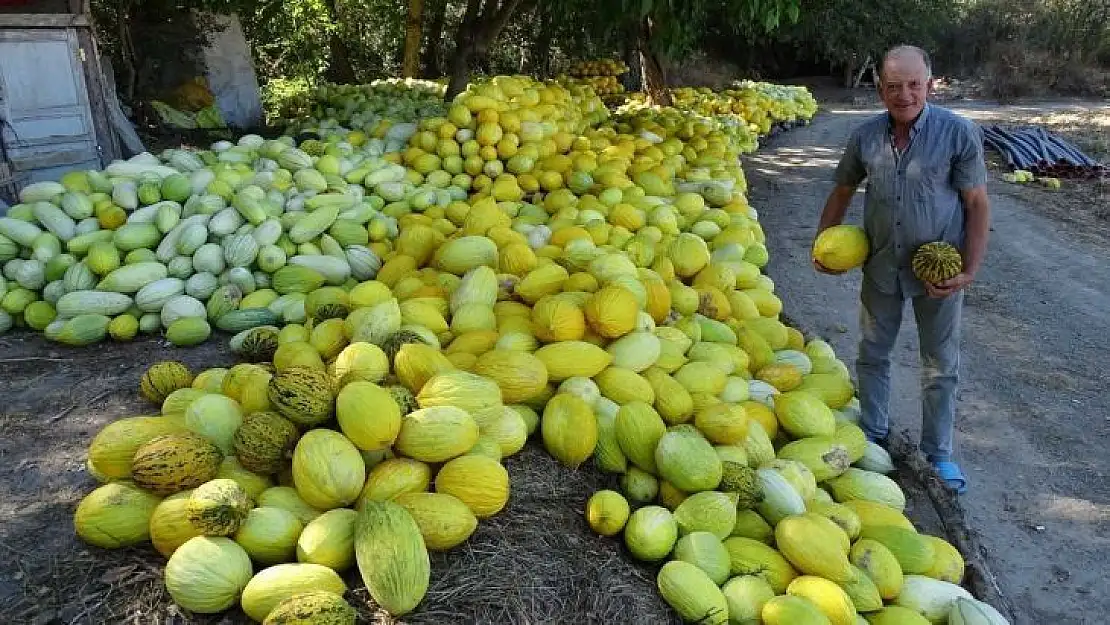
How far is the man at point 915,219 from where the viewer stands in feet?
10.8

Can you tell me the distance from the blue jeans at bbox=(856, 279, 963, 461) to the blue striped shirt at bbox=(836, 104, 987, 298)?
0.14 m

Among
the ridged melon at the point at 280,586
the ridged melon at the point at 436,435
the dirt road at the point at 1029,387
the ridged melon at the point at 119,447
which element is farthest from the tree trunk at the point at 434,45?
the ridged melon at the point at 280,586

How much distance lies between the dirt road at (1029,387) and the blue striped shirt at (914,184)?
4.48 feet

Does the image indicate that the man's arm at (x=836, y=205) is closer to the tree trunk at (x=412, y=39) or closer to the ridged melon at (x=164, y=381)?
the ridged melon at (x=164, y=381)

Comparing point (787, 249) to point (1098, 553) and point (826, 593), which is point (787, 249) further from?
point (826, 593)

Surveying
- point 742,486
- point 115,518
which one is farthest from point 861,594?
point 115,518

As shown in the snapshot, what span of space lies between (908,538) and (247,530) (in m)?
2.08

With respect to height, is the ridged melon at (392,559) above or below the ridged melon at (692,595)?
above

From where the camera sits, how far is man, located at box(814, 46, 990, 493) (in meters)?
3.28

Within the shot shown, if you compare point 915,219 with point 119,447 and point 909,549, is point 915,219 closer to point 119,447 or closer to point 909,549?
point 909,549

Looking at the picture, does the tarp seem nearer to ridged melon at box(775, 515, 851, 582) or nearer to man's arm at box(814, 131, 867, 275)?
man's arm at box(814, 131, 867, 275)

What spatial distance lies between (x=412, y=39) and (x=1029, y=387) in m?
13.7

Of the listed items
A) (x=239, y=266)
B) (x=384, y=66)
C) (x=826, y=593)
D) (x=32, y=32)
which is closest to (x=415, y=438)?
(x=826, y=593)

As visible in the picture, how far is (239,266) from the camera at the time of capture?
4016mm
